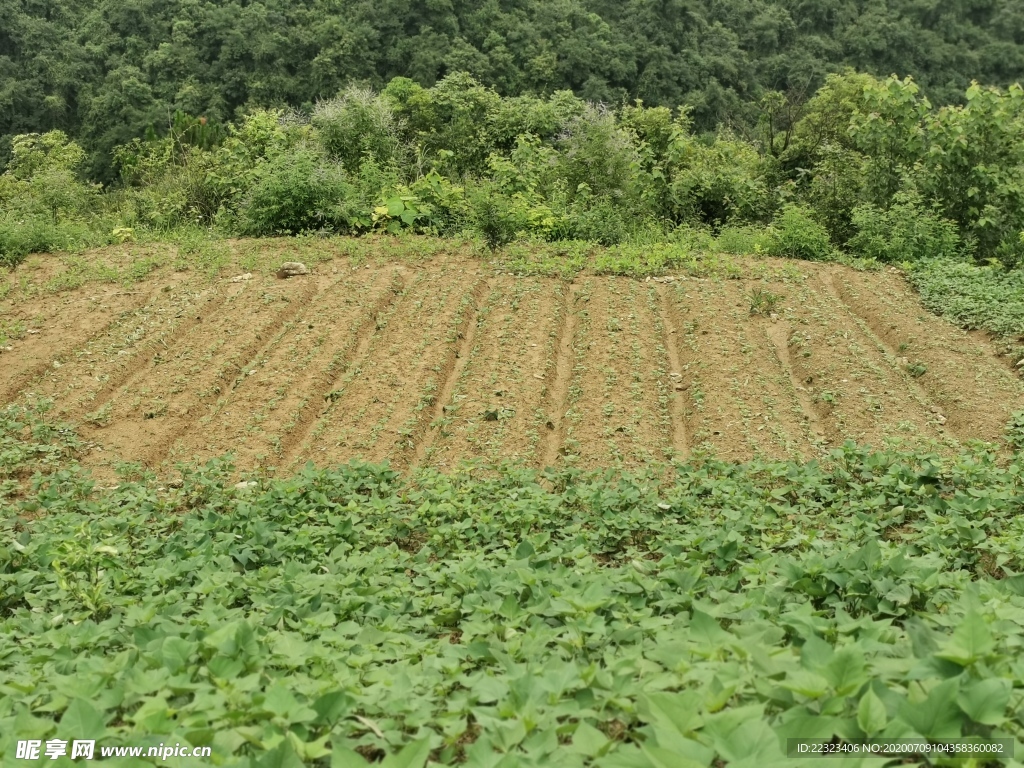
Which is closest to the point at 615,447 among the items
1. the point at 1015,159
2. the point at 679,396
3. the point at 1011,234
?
the point at 679,396

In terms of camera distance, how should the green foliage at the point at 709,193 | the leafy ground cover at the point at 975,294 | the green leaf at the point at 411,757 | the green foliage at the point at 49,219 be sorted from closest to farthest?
the green leaf at the point at 411,757 < the leafy ground cover at the point at 975,294 < the green foliage at the point at 49,219 < the green foliage at the point at 709,193

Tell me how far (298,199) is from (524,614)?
10.3 metres

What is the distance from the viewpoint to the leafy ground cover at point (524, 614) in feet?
6.62

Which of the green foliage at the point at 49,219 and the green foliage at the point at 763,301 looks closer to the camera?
the green foliage at the point at 763,301

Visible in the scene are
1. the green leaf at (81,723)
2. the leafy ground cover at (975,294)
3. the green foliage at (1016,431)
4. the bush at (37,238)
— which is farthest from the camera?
the bush at (37,238)

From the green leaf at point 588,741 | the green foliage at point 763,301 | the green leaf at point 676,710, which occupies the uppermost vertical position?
the green leaf at point 676,710

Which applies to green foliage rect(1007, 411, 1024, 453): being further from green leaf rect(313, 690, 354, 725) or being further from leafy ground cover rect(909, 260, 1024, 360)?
green leaf rect(313, 690, 354, 725)

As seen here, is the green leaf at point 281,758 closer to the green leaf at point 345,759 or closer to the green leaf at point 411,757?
the green leaf at point 345,759

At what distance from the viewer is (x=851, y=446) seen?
550 cm

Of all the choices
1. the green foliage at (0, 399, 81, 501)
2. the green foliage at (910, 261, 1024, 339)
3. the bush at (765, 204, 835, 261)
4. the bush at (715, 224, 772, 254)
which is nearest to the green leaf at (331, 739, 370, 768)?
the green foliage at (0, 399, 81, 501)

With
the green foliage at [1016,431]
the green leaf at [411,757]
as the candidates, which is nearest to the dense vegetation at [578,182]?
the green foliage at [1016,431]

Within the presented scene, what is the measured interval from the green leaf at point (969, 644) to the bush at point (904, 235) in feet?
33.7

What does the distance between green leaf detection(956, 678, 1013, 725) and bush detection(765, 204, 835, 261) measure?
10278 millimetres

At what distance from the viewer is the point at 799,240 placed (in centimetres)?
1151
